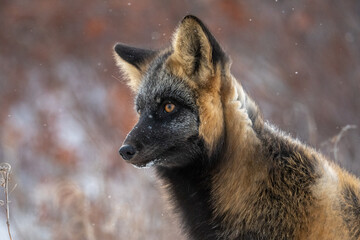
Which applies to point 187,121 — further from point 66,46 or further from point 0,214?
point 66,46

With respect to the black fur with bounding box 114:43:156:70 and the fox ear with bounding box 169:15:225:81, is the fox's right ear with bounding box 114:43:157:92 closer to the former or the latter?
the black fur with bounding box 114:43:156:70

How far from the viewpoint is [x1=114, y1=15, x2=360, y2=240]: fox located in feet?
12.5

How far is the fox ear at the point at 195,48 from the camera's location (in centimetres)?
433

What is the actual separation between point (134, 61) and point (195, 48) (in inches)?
38.7

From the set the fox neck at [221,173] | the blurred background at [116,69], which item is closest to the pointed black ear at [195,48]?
the fox neck at [221,173]

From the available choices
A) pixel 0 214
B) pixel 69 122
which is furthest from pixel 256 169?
pixel 69 122

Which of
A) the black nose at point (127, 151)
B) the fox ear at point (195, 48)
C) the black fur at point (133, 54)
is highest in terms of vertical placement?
the fox ear at point (195, 48)

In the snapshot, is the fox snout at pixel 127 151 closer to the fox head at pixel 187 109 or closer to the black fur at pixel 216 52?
the fox head at pixel 187 109

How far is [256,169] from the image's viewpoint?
3.99 meters

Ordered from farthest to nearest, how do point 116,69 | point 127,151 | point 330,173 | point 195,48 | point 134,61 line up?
point 116,69, point 134,61, point 195,48, point 127,151, point 330,173

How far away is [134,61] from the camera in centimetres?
527

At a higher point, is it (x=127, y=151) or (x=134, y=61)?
(x=134, y=61)

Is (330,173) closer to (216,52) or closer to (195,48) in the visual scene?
(216,52)

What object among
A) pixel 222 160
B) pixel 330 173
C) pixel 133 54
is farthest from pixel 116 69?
pixel 330 173
